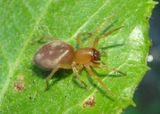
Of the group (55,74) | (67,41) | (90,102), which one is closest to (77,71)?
(55,74)

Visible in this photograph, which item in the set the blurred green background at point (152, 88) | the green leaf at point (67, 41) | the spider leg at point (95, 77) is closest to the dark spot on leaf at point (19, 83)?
the green leaf at point (67, 41)

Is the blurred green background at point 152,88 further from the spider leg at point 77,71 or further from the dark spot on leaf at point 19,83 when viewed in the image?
the dark spot on leaf at point 19,83

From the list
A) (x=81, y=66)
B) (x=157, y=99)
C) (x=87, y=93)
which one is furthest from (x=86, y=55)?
(x=157, y=99)

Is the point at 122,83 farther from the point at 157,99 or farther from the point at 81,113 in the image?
the point at 157,99

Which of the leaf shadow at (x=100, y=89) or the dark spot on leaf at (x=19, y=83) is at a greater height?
the dark spot on leaf at (x=19, y=83)

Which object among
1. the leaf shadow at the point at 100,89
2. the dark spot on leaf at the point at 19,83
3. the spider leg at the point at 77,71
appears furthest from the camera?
the spider leg at the point at 77,71

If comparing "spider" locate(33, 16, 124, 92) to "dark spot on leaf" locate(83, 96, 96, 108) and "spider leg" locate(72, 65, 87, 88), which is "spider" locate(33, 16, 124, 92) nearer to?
"spider leg" locate(72, 65, 87, 88)

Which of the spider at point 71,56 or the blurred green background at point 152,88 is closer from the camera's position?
the spider at point 71,56
